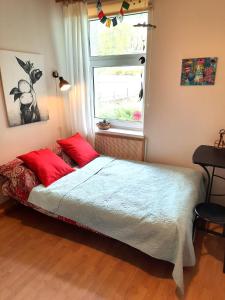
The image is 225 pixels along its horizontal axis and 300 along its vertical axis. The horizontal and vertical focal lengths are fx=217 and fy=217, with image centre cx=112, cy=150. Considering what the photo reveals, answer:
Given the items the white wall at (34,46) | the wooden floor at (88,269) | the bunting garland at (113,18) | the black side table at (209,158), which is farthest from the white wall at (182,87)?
the white wall at (34,46)

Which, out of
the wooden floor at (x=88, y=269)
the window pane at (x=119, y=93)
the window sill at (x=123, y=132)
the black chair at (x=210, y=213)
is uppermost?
the window pane at (x=119, y=93)

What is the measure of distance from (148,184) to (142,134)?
Result: 2.83 ft

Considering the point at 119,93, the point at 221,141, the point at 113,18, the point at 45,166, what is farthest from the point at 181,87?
the point at 45,166

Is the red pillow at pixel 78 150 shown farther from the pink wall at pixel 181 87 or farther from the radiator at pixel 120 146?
the pink wall at pixel 181 87

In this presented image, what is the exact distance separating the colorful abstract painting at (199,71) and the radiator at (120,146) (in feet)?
2.97

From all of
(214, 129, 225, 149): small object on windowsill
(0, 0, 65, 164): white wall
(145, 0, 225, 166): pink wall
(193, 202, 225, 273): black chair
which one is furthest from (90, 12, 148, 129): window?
(193, 202, 225, 273): black chair

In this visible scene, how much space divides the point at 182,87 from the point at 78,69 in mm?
1383

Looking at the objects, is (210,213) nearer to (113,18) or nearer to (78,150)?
(78,150)

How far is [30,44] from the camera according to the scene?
8.54 feet

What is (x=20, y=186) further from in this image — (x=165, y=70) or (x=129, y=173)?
(x=165, y=70)

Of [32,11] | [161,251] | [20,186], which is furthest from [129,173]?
[32,11]

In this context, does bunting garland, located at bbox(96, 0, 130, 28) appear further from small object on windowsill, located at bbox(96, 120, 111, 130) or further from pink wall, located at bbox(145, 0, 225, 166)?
small object on windowsill, located at bbox(96, 120, 111, 130)

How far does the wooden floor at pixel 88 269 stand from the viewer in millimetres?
1604

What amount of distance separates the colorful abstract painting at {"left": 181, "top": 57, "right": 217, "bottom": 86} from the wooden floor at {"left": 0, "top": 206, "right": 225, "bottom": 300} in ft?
5.34
